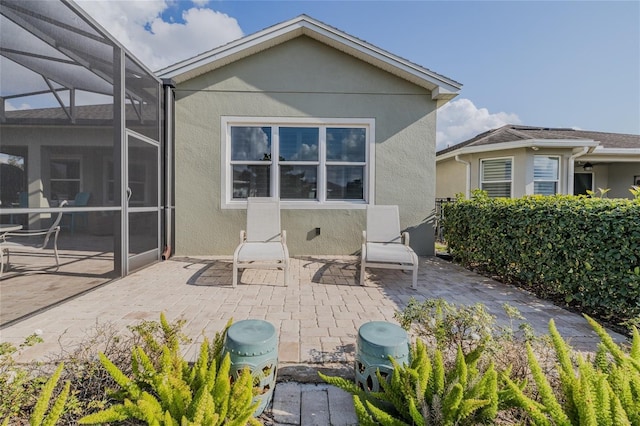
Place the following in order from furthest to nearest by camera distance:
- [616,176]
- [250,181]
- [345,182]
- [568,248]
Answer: [616,176] < [345,182] < [250,181] < [568,248]

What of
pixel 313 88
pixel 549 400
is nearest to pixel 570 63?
pixel 313 88

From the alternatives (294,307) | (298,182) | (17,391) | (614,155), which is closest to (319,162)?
(298,182)

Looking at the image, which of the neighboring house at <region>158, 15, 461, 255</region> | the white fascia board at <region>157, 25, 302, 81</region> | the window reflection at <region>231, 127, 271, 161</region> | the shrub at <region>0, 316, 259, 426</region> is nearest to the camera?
the shrub at <region>0, 316, 259, 426</region>

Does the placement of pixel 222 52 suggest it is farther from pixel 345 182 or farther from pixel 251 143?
pixel 345 182

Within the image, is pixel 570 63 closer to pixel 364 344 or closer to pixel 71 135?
pixel 364 344

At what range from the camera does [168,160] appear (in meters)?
6.16

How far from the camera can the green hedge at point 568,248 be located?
321 cm

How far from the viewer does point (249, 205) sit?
18.8 feet

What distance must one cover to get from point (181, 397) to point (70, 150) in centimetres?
415

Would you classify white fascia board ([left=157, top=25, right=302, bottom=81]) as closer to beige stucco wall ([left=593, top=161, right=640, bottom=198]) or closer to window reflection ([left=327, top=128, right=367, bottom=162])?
window reflection ([left=327, top=128, right=367, bottom=162])

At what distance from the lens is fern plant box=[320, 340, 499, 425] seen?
1.51 metres

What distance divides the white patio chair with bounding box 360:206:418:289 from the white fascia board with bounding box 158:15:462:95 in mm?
2997

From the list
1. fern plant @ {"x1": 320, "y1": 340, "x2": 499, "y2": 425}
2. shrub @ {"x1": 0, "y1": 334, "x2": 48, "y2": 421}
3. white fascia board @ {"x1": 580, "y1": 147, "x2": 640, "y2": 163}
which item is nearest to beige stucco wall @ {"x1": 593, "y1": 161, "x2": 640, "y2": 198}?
white fascia board @ {"x1": 580, "y1": 147, "x2": 640, "y2": 163}

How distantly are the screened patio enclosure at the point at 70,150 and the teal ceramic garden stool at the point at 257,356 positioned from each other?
2.91 m
